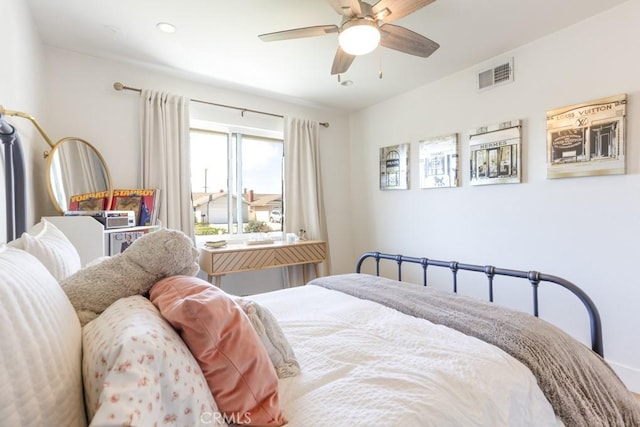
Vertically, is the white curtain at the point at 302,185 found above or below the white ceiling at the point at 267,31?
below

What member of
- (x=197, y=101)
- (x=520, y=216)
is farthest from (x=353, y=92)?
(x=520, y=216)

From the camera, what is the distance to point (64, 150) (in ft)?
7.66

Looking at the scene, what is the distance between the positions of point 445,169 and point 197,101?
8.62 ft

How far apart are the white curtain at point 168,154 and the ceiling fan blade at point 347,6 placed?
195 centimetres

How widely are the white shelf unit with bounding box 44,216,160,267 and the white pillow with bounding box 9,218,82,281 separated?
807 mm

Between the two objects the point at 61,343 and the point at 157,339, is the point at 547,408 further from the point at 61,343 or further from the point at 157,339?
the point at 61,343

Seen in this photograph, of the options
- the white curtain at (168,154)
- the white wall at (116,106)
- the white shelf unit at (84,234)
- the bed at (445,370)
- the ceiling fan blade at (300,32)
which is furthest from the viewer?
the white curtain at (168,154)

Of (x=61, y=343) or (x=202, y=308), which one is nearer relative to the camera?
(x=61, y=343)

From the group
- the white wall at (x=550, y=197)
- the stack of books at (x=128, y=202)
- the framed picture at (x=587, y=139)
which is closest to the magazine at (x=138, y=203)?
the stack of books at (x=128, y=202)

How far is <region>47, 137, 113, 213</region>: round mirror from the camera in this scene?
221 cm

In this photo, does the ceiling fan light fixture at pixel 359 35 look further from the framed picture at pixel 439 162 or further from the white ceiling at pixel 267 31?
the framed picture at pixel 439 162

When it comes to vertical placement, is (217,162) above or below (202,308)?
above

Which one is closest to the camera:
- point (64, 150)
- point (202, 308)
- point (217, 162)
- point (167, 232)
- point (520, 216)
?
point (202, 308)

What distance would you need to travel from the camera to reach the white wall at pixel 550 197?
79.3 inches
